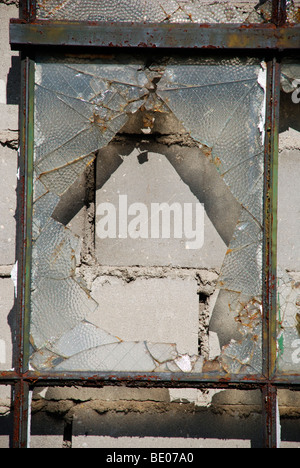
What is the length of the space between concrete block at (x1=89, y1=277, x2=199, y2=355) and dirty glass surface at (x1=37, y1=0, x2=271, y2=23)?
85 centimetres

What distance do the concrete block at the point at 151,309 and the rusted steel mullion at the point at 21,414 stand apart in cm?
32

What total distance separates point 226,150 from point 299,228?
388 mm

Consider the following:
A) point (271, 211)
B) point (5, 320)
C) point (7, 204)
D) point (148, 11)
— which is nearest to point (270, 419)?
point (271, 211)

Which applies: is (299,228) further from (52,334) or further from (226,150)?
(52,334)

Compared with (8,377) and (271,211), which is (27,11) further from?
(8,377)

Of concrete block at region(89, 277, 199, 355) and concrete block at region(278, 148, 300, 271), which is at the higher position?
concrete block at region(278, 148, 300, 271)

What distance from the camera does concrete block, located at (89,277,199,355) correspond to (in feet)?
5.05

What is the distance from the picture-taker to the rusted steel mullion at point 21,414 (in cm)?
136

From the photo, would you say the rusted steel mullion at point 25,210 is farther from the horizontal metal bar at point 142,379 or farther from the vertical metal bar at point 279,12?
the vertical metal bar at point 279,12

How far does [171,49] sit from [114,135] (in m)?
0.32

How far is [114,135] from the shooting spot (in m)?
1.45

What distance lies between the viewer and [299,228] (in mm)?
1563

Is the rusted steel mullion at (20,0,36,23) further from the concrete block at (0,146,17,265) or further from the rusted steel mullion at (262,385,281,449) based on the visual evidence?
the rusted steel mullion at (262,385,281,449)

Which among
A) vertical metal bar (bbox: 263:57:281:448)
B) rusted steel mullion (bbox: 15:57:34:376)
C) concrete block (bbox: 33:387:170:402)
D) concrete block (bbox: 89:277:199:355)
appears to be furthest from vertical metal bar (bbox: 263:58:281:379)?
rusted steel mullion (bbox: 15:57:34:376)
